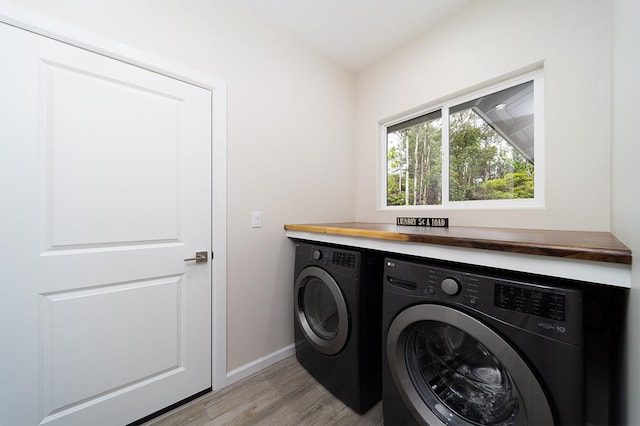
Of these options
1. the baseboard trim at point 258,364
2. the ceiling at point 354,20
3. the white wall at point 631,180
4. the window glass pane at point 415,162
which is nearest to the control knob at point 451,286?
the white wall at point 631,180

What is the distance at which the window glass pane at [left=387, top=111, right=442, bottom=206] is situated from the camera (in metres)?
1.94

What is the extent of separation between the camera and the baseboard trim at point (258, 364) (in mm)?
1561

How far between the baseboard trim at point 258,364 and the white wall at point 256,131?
0.11 ft

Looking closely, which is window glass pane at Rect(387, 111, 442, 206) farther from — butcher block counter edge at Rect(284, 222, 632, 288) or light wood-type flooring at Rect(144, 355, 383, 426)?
light wood-type flooring at Rect(144, 355, 383, 426)

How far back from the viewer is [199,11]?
1438 mm

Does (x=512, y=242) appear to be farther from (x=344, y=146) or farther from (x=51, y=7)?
(x=51, y=7)

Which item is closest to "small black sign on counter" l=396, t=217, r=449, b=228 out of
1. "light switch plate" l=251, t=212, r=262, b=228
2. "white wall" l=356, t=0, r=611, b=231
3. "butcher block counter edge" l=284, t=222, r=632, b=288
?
"white wall" l=356, t=0, r=611, b=231

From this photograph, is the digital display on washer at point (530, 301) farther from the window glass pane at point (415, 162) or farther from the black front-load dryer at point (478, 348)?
the window glass pane at point (415, 162)

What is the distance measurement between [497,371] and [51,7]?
245 cm

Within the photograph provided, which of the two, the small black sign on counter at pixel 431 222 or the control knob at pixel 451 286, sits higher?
the small black sign on counter at pixel 431 222

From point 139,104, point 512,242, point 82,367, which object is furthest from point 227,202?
point 512,242

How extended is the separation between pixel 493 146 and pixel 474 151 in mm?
117

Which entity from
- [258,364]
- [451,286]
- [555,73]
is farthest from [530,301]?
[258,364]

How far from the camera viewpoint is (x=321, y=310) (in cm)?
166
